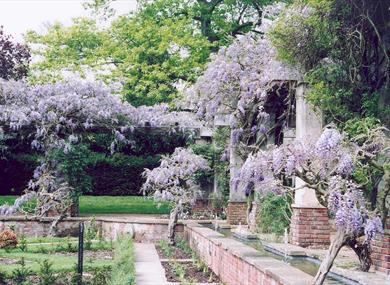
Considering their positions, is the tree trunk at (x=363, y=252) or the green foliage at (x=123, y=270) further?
the green foliage at (x=123, y=270)

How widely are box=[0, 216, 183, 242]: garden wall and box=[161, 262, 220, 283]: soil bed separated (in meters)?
4.54

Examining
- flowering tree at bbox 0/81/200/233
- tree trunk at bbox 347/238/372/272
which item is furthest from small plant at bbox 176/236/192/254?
tree trunk at bbox 347/238/372/272

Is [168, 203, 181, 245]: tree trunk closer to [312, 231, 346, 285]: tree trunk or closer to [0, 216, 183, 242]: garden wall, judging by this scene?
[0, 216, 183, 242]: garden wall

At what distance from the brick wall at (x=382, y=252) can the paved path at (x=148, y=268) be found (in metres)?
3.10

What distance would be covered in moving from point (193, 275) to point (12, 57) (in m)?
17.4

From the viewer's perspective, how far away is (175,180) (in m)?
14.8

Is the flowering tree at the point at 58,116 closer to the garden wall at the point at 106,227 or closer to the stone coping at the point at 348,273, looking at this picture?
the garden wall at the point at 106,227

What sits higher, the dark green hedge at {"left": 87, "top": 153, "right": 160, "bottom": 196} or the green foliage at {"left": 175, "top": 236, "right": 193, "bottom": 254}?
the dark green hedge at {"left": 87, "top": 153, "right": 160, "bottom": 196}

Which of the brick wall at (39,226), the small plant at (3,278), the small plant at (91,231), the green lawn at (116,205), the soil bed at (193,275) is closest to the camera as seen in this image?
the small plant at (3,278)

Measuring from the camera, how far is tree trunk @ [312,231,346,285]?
18.6 feet

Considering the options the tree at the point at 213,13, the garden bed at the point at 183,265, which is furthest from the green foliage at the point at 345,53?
the tree at the point at 213,13

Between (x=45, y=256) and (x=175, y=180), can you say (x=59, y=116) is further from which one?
(x=45, y=256)

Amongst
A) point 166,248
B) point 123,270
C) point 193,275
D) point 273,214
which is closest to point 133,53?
point 166,248

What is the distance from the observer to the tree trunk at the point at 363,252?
6.79 metres
